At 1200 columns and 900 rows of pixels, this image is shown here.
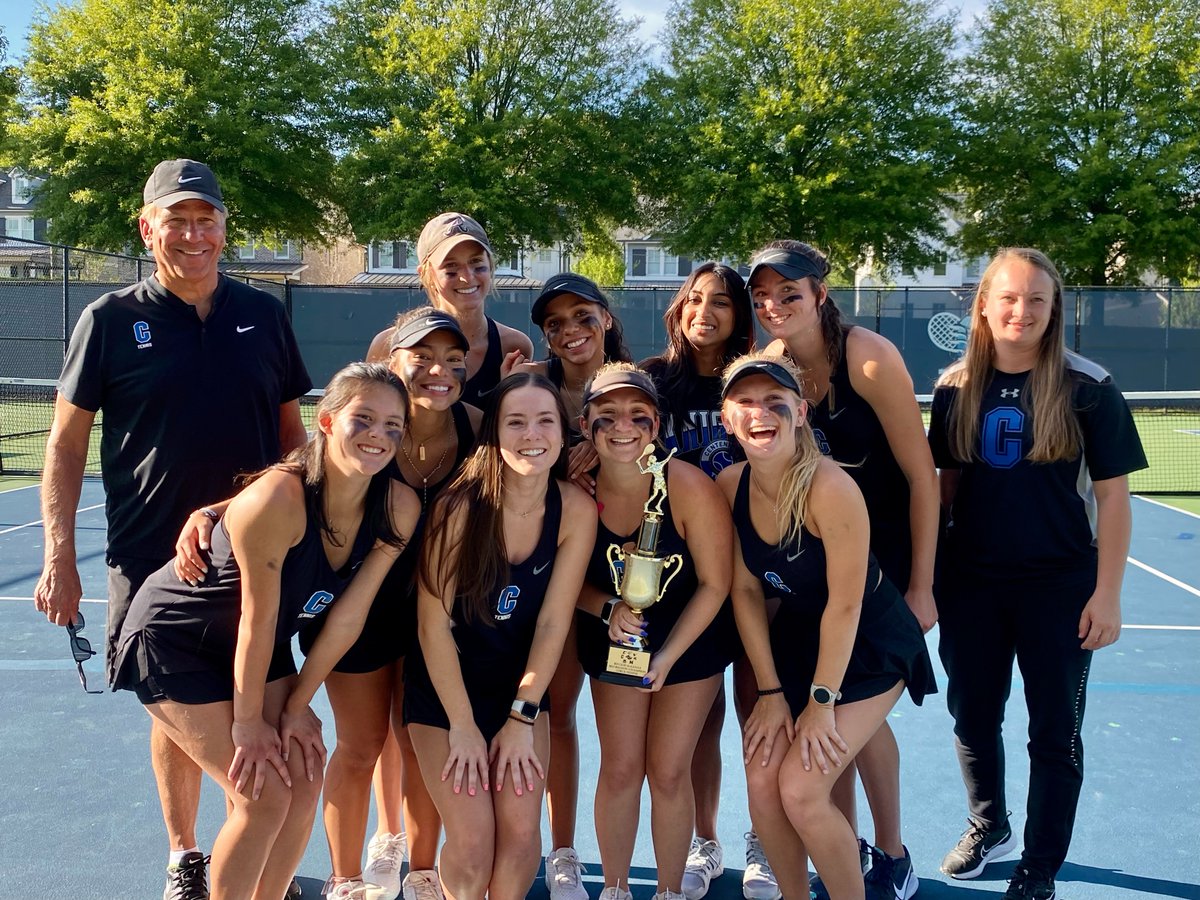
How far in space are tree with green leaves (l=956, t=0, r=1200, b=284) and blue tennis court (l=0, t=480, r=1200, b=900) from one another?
22.8m

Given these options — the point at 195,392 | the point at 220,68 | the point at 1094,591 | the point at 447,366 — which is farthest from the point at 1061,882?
the point at 220,68

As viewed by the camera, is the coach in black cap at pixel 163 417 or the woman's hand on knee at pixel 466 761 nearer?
the woman's hand on knee at pixel 466 761

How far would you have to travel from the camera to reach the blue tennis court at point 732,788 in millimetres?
3184

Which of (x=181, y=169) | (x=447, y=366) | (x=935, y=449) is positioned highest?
(x=181, y=169)

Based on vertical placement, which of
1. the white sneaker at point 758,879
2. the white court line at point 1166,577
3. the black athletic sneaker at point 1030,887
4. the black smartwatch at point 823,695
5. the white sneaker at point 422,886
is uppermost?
the black smartwatch at point 823,695

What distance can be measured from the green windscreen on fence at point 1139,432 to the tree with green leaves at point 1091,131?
629 cm

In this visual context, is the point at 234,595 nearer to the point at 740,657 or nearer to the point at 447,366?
the point at 447,366

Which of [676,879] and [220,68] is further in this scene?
[220,68]

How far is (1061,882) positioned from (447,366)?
2.63 m

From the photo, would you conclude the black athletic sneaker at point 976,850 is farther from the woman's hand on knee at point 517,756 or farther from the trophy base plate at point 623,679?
the woman's hand on knee at point 517,756

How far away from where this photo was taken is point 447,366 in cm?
295

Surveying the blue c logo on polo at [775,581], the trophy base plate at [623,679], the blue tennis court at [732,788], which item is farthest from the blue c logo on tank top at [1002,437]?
the blue tennis court at [732,788]

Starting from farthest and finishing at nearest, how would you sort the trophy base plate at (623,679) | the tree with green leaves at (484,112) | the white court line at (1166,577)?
1. the tree with green leaves at (484,112)
2. the white court line at (1166,577)
3. the trophy base plate at (623,679)

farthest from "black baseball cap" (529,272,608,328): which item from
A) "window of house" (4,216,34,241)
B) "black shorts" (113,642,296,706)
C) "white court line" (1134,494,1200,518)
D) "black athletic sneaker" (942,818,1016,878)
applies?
"window of house" (4,216,34,241)
